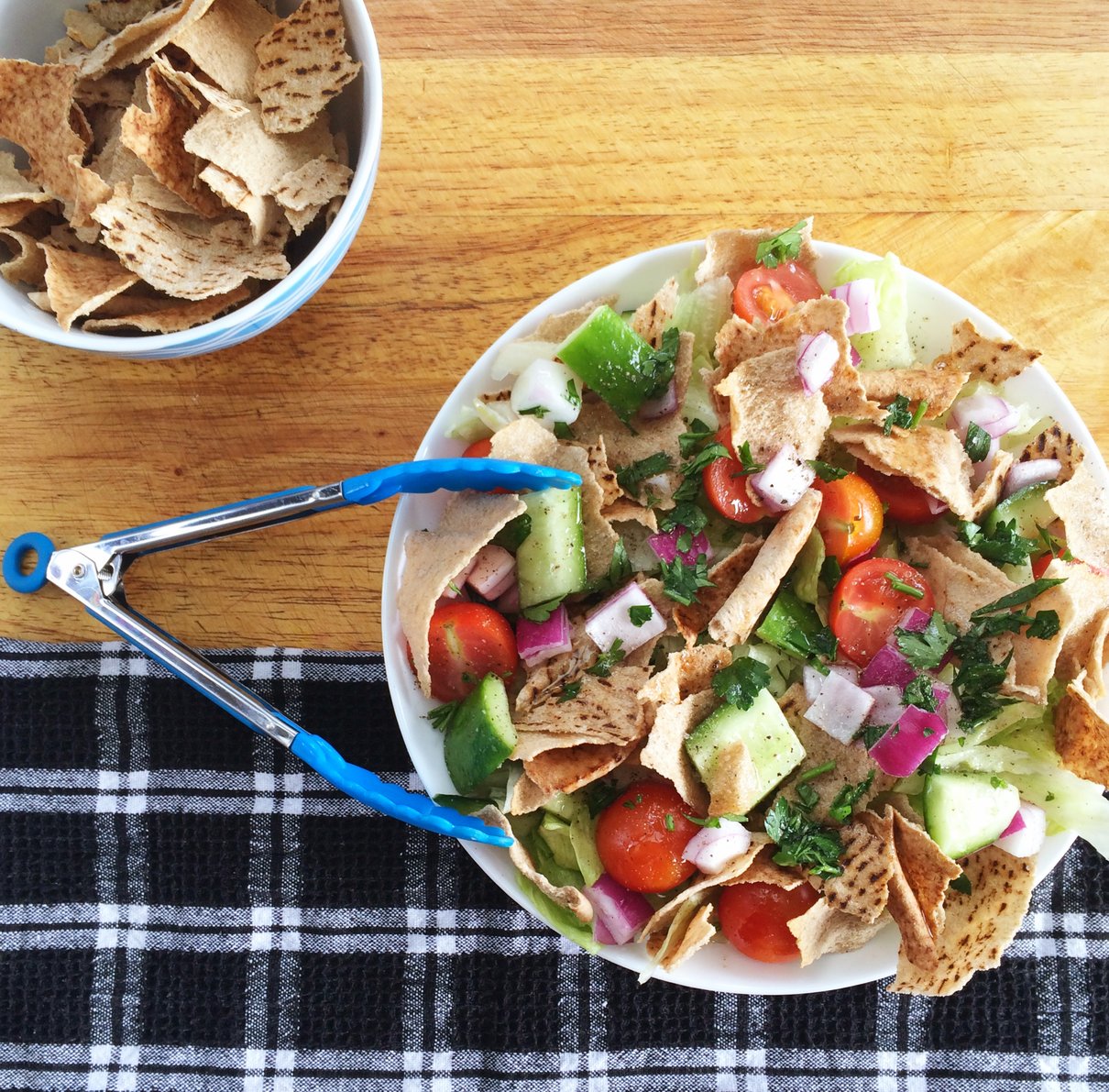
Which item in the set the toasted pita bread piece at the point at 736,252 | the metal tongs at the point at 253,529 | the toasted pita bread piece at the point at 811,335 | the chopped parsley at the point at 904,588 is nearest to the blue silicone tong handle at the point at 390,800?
the metal tongs at the point at 253,529

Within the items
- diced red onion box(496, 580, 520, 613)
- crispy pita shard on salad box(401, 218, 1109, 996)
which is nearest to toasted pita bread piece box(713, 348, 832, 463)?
crispy pita shard on salad box(401, 218, 1109, 996)

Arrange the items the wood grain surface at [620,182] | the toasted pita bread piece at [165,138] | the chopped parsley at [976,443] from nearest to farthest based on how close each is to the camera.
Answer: the toasted pita bread piece at [165,138], the chopped parsley at [976,443], the wood grain surface at [620,182]

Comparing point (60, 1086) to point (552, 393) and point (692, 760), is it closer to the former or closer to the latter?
point (692, 760)

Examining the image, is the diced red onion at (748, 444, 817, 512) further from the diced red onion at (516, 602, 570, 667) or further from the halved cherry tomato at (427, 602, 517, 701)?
the halved cherry tomato at (427, 602, 517, 701)

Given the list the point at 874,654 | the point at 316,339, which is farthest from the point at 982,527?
the point at 316,339

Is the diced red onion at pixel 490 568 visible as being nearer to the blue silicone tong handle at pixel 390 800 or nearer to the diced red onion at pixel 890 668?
the blue silicone tong handle at pixel 390 800

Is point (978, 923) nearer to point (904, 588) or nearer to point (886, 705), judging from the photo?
point (886, 705)
